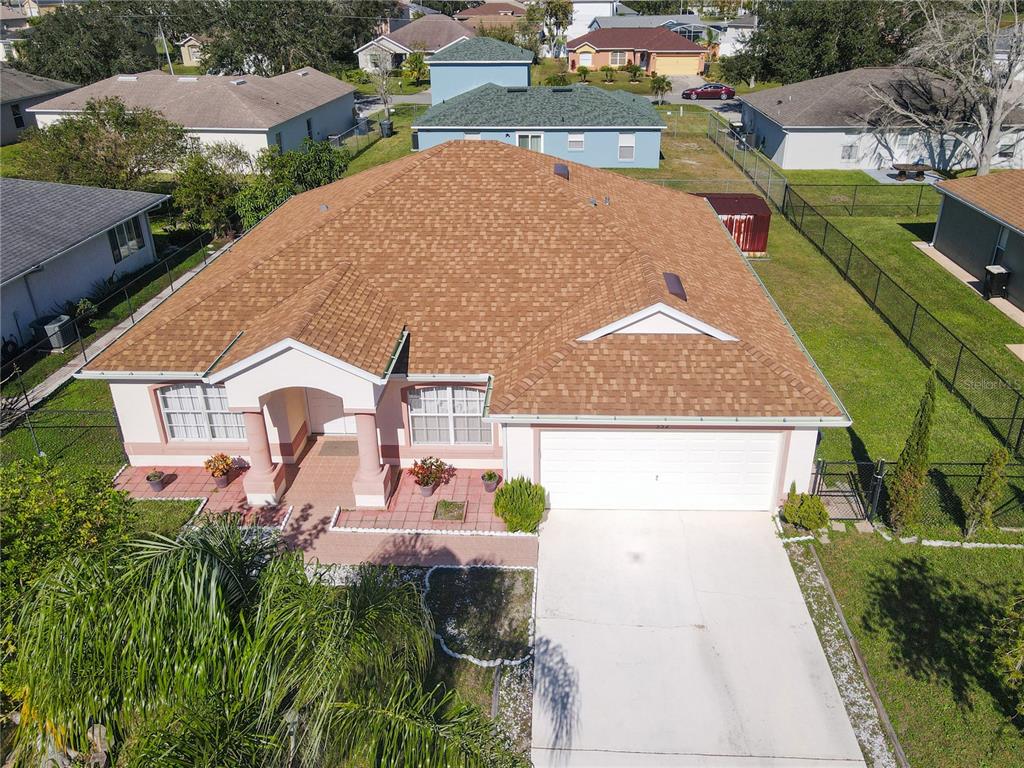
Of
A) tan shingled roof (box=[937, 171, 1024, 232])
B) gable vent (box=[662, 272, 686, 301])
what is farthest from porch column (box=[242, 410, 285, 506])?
tan shingled roof (box=[937, 171, 1024, 232])

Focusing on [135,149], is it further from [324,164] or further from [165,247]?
[324,164]

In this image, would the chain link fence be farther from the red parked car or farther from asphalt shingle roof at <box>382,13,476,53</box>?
asphalt shingle roof at <box>382,13,476,53</box>

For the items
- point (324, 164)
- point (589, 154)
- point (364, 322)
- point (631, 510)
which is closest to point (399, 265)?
point (364, 322)

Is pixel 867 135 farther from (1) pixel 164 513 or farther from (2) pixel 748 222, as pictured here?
(1) pixel 164 513

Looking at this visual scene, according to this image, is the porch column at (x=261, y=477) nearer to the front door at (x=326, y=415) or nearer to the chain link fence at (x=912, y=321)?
the front door at (x=326, y=415)

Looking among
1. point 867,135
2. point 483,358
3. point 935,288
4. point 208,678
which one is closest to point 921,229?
point 935,288

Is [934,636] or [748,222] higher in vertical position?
[748,222]

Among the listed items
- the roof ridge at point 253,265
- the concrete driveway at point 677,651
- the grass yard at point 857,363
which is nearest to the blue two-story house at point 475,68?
the grass yard at point 857,363
